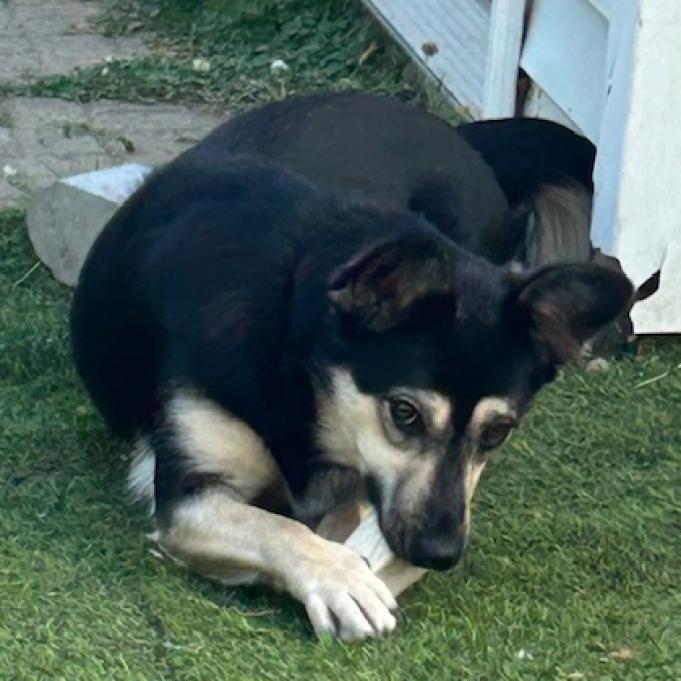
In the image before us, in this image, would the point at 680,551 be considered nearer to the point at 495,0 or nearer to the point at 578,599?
the point at 578,599

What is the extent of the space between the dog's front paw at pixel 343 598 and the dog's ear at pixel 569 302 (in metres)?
0.59

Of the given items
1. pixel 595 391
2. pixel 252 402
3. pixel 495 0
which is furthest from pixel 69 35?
pixel 252 402

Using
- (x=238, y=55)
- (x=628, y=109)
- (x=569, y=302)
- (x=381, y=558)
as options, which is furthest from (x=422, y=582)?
(x=238, y=55)

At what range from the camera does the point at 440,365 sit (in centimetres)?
331

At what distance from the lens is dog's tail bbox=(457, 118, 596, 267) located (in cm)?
503

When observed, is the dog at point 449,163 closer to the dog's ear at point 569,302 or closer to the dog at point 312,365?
the dog at point 312,365

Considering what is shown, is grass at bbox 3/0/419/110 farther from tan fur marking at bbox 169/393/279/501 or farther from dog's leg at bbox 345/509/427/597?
dog's leg at bbox 345/509/427/597

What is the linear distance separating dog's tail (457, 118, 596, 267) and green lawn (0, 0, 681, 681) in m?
0.41

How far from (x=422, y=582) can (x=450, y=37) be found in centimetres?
348

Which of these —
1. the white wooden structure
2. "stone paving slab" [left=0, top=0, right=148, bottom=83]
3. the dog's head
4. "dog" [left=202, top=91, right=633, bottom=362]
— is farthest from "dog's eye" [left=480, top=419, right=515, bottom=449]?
"stone paving slab" [left=0, top=0, right=148, bottom=83]

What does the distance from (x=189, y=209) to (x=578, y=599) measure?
1.22m

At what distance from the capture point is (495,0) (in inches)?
230

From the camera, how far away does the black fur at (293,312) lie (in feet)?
10.9

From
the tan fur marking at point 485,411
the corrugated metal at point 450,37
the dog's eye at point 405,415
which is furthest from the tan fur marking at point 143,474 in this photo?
the corrugated metal at point 450,37
